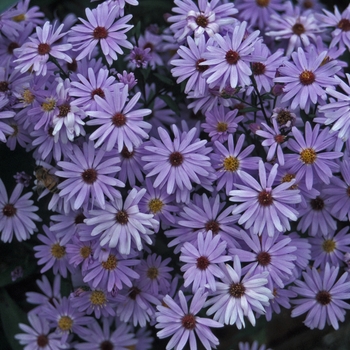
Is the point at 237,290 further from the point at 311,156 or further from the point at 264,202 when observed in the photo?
the point at 311,156

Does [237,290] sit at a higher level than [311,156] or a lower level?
lower

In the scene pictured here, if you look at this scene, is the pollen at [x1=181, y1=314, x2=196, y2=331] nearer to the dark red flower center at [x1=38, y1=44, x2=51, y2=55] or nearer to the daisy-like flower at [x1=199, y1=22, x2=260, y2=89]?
the daisy-like flower at [x1=199, y1=22, x2=260, y2=89]

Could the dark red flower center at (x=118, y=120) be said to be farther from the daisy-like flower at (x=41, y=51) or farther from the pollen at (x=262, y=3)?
the pollen at (x=262, y=3)

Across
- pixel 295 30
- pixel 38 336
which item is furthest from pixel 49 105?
pixel 295 30

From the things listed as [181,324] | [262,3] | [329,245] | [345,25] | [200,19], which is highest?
[262,3]

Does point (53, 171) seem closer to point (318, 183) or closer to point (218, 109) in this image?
point (218, 109)

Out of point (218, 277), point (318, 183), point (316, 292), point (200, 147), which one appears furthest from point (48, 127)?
point (316, 292)

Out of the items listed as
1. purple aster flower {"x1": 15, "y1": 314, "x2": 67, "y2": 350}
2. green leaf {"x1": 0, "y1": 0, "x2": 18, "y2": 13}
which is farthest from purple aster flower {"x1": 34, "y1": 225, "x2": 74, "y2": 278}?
green leaf {"x1": 0, "y1": 0, "x2": 18, "y2": 13}
